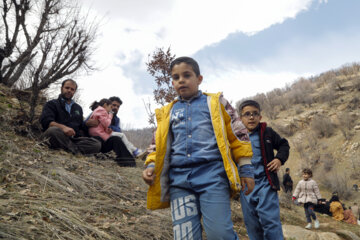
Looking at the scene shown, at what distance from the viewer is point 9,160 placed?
3.30 meters

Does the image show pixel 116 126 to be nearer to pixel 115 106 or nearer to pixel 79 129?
pixel 115 106

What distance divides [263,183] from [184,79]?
1.60 m

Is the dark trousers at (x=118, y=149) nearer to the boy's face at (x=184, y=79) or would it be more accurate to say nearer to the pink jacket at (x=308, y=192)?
the boy's face at (x=184, y=79)

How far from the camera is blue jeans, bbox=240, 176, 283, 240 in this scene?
8.31 feet

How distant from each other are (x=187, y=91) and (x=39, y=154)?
131 inches

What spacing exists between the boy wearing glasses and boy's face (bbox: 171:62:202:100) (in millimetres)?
1377

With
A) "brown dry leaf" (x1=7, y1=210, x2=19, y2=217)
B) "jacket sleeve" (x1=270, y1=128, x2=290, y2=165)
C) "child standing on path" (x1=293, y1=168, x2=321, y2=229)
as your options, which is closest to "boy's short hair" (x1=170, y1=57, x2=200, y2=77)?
"jacket sleeve" (x1=270, y1=128, x2=290, y2=165)

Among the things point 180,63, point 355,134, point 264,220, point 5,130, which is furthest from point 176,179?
point 355,134

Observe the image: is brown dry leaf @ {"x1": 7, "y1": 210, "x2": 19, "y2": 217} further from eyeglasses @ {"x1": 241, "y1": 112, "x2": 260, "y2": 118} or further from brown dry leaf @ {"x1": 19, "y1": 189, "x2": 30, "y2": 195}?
eyeglasses @ {"x1": 241, "y1": 112, "x2": 260, "y2": 118}

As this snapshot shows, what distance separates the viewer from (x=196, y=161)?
5.57ft

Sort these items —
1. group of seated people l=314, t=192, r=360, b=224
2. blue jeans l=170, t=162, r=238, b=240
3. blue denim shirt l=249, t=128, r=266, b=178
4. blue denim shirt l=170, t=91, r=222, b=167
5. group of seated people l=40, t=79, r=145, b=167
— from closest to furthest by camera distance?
blue jeans l=170, t=162, r=238, b=240, blue denim shirt l=170, t=91, r=222, b=167, blue denim shirt l=249, t=128, r=266, b=178, group of seated people l=40, t=79, r=145, b=167, group of seated people l=314, t=192, r=360, b=224

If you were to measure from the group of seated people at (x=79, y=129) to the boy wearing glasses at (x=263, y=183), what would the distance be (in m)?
3.54

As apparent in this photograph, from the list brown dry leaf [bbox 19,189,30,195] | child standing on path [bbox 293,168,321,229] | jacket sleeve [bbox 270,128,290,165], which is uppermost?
jacket sleeve [bbox 270,128,290,165]

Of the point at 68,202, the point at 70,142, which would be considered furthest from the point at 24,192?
the point at 70,142
